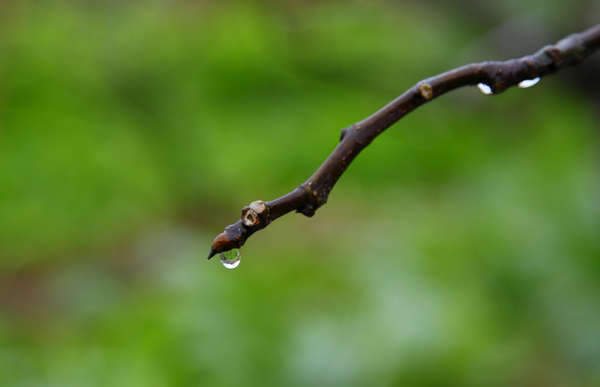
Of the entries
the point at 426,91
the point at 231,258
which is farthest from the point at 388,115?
the point at 231,258

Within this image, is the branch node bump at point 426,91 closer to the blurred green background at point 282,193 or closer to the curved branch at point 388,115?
the curved branch at point 388,115

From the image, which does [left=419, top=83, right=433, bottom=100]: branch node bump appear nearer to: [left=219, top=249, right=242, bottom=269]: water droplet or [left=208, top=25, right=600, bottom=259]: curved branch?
[left=208, top=25, right=600, bottom=259]: curved branch

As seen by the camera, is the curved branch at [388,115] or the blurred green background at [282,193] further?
the blurred green background at [282,193]

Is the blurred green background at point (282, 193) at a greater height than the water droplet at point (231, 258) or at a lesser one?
greater

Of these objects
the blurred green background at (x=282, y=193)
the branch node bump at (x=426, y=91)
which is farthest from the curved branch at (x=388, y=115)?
the blurred green background at (x=282, y=193)

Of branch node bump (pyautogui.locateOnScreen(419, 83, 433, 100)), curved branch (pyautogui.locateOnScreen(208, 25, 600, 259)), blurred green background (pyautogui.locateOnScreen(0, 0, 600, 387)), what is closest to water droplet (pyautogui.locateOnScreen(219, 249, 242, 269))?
curved branch (pyautogui.locateOnScreen(208, 25, 600, 259))

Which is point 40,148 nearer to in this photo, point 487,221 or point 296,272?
point 296,272
